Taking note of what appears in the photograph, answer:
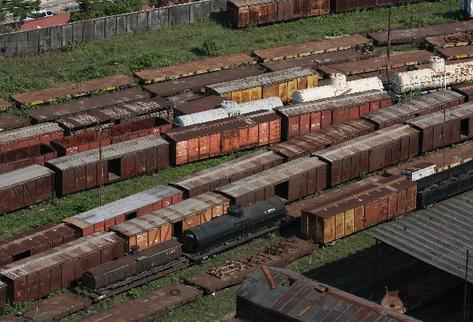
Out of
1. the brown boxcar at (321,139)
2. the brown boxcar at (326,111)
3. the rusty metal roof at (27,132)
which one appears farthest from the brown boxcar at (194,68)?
the brown boxcar at (321,139)

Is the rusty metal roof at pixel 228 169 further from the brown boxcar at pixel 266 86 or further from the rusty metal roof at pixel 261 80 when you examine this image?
the rusty metal roof at pixel 261 80

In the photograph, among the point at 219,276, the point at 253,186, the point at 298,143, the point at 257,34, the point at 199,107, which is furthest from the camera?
the point at 257,34

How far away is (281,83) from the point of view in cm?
9081

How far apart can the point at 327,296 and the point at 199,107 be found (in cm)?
3423

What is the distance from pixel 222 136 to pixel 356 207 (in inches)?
535

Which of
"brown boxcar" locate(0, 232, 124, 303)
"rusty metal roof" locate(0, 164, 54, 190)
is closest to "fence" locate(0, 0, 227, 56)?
"rusty metal roof" locate(0, 164, 54, 190)

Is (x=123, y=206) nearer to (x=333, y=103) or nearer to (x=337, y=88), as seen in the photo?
(x=333, y=103)

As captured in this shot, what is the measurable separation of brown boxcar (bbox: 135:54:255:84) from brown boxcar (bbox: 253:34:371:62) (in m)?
1.61

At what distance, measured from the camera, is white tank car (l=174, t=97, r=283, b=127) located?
83.6 metres

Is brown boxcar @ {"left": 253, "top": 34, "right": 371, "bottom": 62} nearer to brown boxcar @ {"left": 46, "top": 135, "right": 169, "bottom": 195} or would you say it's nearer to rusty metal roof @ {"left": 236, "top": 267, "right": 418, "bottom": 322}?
brown boxcar @ {"left": 46, "top": 135, "right": 169, "bottom": 195}

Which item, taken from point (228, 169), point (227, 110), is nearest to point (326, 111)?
point (227, 110)

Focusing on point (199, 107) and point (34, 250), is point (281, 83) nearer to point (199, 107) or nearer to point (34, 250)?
point (199, 107)

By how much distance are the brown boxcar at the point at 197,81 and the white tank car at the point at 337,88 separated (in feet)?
24.1

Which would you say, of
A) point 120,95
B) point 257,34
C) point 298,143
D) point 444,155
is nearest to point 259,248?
point 298,143
